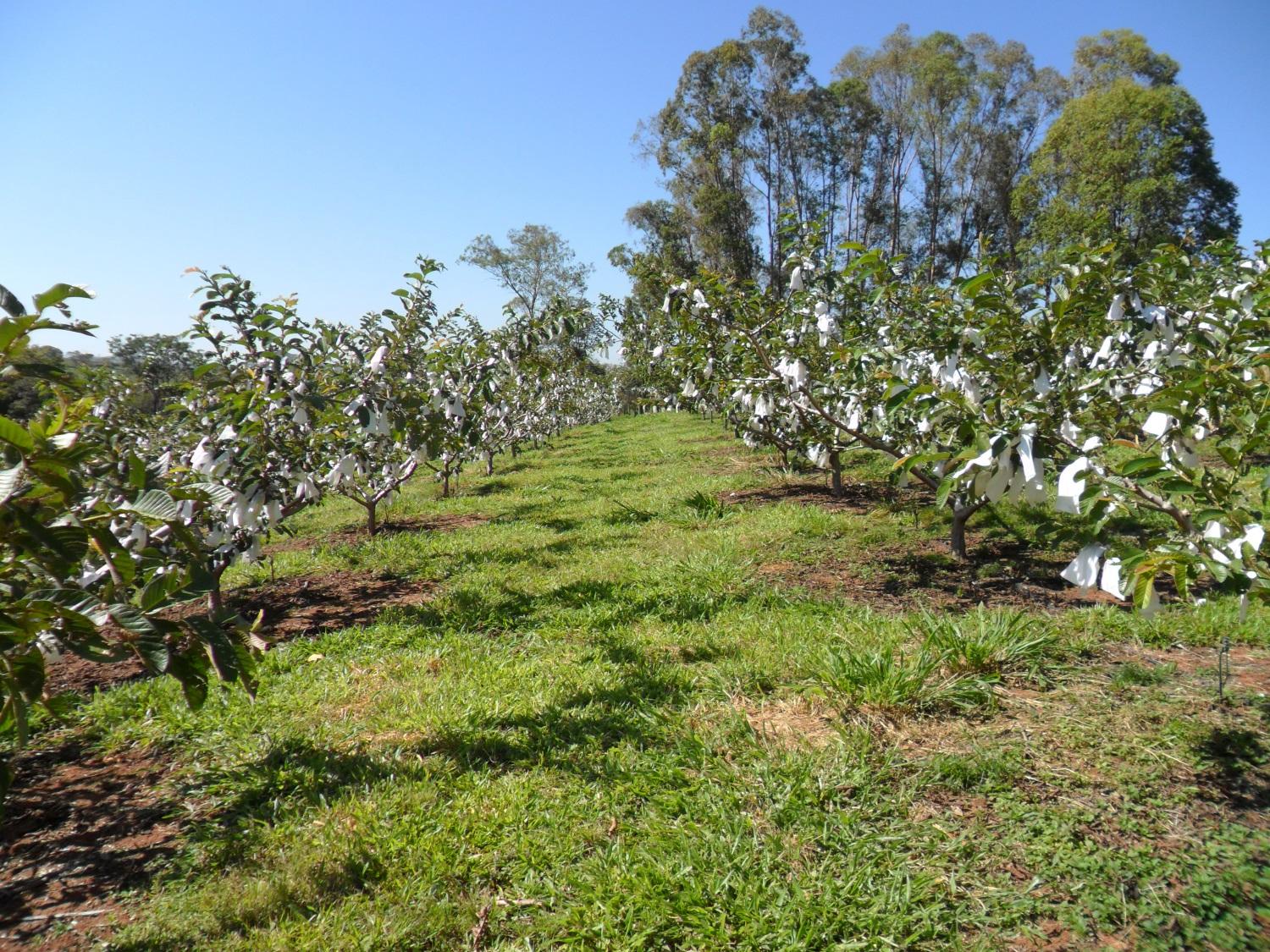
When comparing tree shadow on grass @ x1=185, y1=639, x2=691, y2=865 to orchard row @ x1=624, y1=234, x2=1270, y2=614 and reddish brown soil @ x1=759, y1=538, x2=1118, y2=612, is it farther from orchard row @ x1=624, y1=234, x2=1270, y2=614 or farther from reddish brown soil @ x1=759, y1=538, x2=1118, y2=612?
reddish brown soil @ x1=759, y1=538, x2=1118, y2=612

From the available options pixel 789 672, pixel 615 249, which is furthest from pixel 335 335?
pixel 615 249

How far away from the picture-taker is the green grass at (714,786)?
5.21 feet

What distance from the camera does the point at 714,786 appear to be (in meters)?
2.07

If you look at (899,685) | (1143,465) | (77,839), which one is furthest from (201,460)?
(1143,465)

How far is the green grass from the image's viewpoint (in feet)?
5.21

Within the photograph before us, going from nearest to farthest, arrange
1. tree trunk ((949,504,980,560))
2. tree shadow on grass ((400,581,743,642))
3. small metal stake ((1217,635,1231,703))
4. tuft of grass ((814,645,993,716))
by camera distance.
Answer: small metal stake ((1217,635,1231,703)), tuft of grass ((814,645,993,716)), tree shadow on grass ((400,581,743,642)), tree trunk ((949,504,980,560))

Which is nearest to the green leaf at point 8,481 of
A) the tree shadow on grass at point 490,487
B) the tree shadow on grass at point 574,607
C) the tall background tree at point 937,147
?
the tree shadow on grass at point 574,607

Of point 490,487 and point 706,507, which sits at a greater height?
point 706,507

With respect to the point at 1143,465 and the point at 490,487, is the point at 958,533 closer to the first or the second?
the point at 1143,465

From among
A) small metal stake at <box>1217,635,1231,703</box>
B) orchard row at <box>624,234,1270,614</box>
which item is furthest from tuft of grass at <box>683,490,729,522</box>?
small metal stake at <box>1217,635,1231,703</box>

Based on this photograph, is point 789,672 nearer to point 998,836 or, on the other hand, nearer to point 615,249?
point 998,836

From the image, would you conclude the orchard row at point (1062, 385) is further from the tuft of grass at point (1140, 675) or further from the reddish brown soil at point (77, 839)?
the reddish brown soil at point (77, 839)

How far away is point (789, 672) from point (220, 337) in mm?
3248

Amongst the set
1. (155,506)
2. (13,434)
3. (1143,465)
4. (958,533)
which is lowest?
(958,533)
